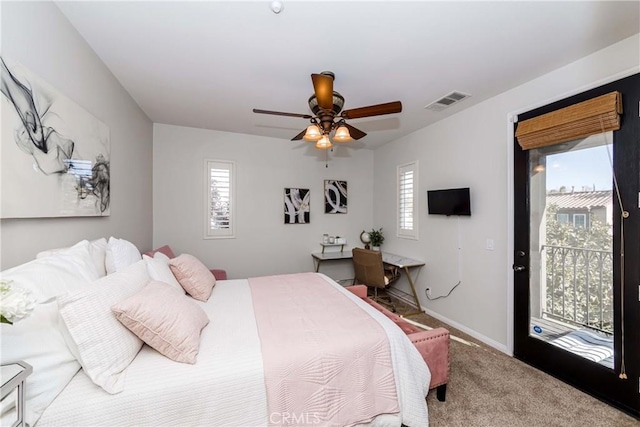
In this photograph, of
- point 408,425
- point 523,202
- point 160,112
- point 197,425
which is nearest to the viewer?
point 197,425

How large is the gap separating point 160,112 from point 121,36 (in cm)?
150

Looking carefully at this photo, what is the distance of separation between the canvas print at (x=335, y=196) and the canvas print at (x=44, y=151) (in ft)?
10.4

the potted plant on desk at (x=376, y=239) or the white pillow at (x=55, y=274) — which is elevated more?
the white pillow at (x=55, y=274)

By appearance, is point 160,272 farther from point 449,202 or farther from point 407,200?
point 407,200

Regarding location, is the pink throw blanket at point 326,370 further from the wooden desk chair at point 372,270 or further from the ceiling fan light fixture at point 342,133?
the wooden desk chair at point 372,270

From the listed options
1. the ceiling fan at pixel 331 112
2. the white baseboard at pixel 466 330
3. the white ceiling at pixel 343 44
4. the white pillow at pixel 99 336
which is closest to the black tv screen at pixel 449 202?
the white ceiling at pixel 343 44

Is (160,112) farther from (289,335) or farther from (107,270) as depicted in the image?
(289,335)

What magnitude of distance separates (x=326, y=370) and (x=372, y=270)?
2216 mm

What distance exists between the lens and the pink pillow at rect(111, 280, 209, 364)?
4.12 ft

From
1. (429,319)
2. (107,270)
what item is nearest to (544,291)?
(429,319)

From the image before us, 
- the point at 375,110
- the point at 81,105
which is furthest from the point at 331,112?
the point at 81,105

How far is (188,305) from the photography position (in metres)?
1.59

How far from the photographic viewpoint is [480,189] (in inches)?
113

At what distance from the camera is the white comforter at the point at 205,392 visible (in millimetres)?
1067
